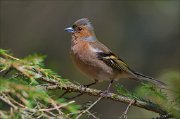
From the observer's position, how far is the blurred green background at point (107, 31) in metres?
10.4

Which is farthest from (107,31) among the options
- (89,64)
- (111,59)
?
(89,64)

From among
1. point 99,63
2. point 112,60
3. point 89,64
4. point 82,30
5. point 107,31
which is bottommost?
point 89,64

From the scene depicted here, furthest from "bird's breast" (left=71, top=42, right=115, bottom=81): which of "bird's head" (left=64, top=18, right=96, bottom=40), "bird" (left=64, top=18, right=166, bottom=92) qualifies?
"bird's head" (left=64, top=18, right=96, bottom=40)

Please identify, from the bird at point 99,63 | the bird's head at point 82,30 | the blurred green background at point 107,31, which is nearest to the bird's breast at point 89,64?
the bird at point 99,63

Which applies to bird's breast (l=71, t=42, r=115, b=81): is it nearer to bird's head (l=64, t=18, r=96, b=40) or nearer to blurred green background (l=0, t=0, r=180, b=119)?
bird's head (l=64, t=18, r=96, b=40)

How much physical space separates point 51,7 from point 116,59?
23.3ft

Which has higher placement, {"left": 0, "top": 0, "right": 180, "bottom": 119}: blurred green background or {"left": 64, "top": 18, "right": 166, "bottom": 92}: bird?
{"left": 0, "top": 0, "right": 180, "bottom": 119}: blurred green background

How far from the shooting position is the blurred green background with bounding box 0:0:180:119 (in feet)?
34.1

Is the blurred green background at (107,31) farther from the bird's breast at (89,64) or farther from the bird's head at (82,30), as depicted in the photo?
the bird's breast at (89,64)

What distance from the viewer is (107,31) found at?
11953mm

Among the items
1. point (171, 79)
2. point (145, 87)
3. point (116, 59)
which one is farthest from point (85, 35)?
point (171, 79)

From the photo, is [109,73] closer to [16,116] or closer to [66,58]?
[16,116]

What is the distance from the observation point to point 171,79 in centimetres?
238

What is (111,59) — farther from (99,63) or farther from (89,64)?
(89,64)
